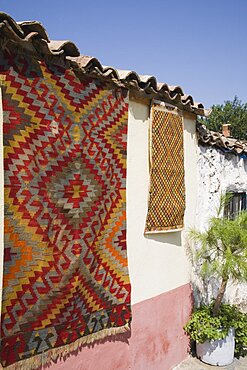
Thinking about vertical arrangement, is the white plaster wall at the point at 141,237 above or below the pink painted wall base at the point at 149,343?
above

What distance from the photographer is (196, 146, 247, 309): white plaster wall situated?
5199 millimetres

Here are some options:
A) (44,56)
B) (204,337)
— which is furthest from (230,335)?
(44,56)

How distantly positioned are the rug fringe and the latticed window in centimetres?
304

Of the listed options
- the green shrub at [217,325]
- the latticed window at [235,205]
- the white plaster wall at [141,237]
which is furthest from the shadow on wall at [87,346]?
the latticed window at [235,205]

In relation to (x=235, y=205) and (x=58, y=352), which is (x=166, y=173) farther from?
(x=235, y=205)

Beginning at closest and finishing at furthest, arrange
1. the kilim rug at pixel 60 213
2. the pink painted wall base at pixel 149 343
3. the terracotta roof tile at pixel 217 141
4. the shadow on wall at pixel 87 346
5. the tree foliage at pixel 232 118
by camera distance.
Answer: the kilim rug at pixel 60 213
the shadow on wall at pixel 87 346
the pink painted wall base at pixel 149 343
the terracotta roof tile at pixel 217 141
the tree foliage at pixel 232 118

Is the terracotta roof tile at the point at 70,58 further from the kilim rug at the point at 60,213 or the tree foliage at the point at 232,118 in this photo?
the tree foliage at the point at 232,118

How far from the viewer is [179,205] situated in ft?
14.9

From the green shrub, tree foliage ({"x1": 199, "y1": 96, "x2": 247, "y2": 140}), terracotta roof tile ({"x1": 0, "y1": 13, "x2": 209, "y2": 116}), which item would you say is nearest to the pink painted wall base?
the green shrub

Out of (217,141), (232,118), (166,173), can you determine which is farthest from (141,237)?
(232,118)

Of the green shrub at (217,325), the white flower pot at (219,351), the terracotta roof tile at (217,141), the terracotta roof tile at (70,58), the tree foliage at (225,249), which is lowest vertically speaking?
the white flower pot at (219,351)

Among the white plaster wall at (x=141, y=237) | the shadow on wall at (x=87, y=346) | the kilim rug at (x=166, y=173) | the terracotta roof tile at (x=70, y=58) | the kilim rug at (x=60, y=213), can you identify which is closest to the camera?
the terracotta roof tile at (x=70, y=58)

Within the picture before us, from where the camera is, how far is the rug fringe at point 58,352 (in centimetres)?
271

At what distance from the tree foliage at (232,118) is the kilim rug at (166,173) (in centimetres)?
1933
